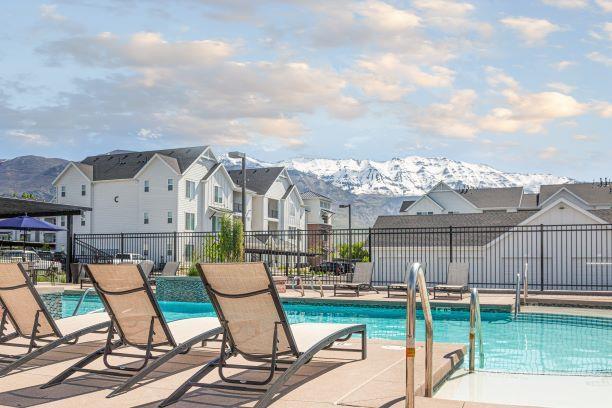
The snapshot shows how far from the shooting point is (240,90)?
2972 cm

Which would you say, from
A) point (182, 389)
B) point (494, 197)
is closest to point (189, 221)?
point (494, 197)

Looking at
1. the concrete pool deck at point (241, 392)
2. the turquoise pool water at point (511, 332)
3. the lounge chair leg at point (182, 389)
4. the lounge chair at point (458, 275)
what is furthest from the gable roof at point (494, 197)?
the lounge chair leg at point (182, 389)

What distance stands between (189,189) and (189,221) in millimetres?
2240

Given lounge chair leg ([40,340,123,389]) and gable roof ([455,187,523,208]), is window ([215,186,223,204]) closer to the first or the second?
gable roof ([455,187,523,208])

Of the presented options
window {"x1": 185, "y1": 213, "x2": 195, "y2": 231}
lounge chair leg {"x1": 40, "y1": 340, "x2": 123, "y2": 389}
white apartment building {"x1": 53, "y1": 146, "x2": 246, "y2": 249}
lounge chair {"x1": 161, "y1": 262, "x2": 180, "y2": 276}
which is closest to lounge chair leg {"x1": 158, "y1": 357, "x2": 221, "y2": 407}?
lounge chair leg {"x1": 40, "y1": 340, "x2": 123, "y2": 389}

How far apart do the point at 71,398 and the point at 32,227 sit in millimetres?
17248

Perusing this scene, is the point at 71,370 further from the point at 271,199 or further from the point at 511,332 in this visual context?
the point at 271,199

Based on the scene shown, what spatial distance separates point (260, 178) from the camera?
5781cm

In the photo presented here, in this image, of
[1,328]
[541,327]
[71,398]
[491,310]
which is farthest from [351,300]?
[71,398]

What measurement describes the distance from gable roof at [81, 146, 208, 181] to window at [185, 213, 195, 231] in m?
3.21

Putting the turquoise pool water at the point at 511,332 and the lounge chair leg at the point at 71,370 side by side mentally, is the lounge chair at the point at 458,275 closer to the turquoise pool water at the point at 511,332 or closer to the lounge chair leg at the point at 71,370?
the turquoise pool water at the point at 511,332

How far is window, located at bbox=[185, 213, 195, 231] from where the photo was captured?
4594 centimetres

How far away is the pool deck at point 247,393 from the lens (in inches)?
174

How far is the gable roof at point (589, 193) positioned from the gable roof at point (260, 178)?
22.9m
